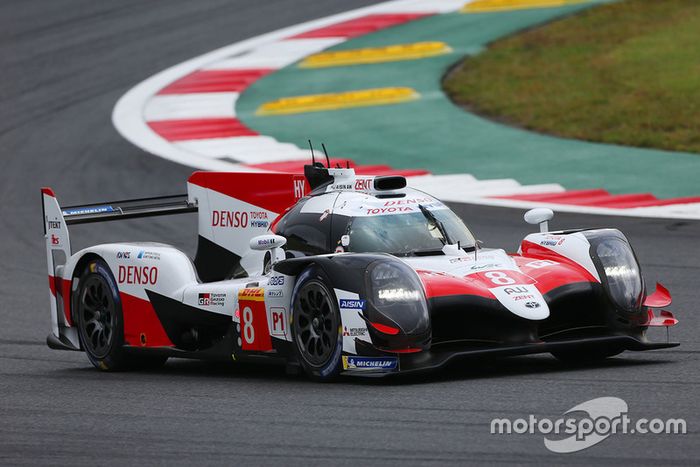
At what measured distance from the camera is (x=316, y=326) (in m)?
9.13

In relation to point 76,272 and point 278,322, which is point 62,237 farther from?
point 278,322

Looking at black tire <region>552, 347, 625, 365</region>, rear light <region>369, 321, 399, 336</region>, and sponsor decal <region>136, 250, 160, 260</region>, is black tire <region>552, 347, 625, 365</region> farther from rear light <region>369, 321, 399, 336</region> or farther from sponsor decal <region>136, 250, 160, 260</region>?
sponsor decal <region>136, 250, 160, 260</region>

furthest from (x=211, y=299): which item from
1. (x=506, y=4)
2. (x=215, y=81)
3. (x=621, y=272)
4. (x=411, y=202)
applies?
(x=506, y=4)

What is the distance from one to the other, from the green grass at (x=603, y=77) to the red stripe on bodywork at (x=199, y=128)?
3524 millimetres

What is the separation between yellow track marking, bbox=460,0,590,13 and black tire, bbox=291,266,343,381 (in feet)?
64.4

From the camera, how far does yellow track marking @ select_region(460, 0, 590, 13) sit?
28.2m

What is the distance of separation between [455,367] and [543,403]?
179 centimetres

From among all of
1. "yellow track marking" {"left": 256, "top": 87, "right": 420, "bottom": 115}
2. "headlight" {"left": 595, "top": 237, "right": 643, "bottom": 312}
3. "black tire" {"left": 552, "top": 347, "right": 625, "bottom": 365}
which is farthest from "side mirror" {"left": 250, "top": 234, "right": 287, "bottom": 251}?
"yellow track marking" {"left": 256, "top": 87, "right": 420, "bottom": 115}

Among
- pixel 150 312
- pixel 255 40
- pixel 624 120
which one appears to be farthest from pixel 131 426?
pixel 255 40

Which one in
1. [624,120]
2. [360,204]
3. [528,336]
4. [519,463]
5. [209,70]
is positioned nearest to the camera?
[519,463]

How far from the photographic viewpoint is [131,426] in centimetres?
790

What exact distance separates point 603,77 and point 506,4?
552cm

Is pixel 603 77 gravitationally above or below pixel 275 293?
above

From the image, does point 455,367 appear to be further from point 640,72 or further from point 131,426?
point 640,72
